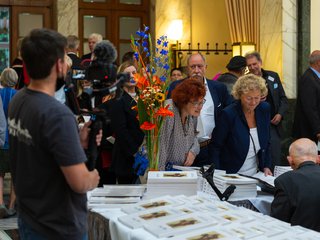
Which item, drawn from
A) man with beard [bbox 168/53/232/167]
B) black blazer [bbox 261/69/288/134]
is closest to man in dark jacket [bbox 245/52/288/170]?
black blazer [bbox 261/69/288/134]

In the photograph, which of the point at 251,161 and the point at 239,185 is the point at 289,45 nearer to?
the point at 251,161

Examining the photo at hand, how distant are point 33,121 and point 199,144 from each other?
277 cm

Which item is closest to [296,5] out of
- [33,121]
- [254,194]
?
[254,194]

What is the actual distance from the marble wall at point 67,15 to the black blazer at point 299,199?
6858mm

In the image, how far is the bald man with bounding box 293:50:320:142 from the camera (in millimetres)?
7520

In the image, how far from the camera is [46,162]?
2.68 metres

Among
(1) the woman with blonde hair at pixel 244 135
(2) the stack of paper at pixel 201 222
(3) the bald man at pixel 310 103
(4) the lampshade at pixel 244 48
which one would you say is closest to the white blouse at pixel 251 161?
(1) the woman with blonde hair at pixel 244 135

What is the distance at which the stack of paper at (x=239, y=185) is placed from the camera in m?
4.27

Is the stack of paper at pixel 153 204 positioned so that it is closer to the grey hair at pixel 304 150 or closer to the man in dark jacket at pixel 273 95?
the grey hair at pixel 304 150

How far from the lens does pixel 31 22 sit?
10.6 meters

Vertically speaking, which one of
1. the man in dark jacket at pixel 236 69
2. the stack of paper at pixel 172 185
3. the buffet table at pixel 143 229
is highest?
the man in dark jacket at pixel 236 69

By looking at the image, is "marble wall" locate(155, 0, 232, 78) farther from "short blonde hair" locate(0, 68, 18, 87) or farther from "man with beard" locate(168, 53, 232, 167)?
"man with beard" locate(168, 53, 232, 167)

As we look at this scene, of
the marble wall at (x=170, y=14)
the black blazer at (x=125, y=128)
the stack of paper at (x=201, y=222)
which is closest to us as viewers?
the stack of paper at (x=201, y=222)

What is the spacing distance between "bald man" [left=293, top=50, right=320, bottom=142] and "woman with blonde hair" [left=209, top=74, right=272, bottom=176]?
2.27m
